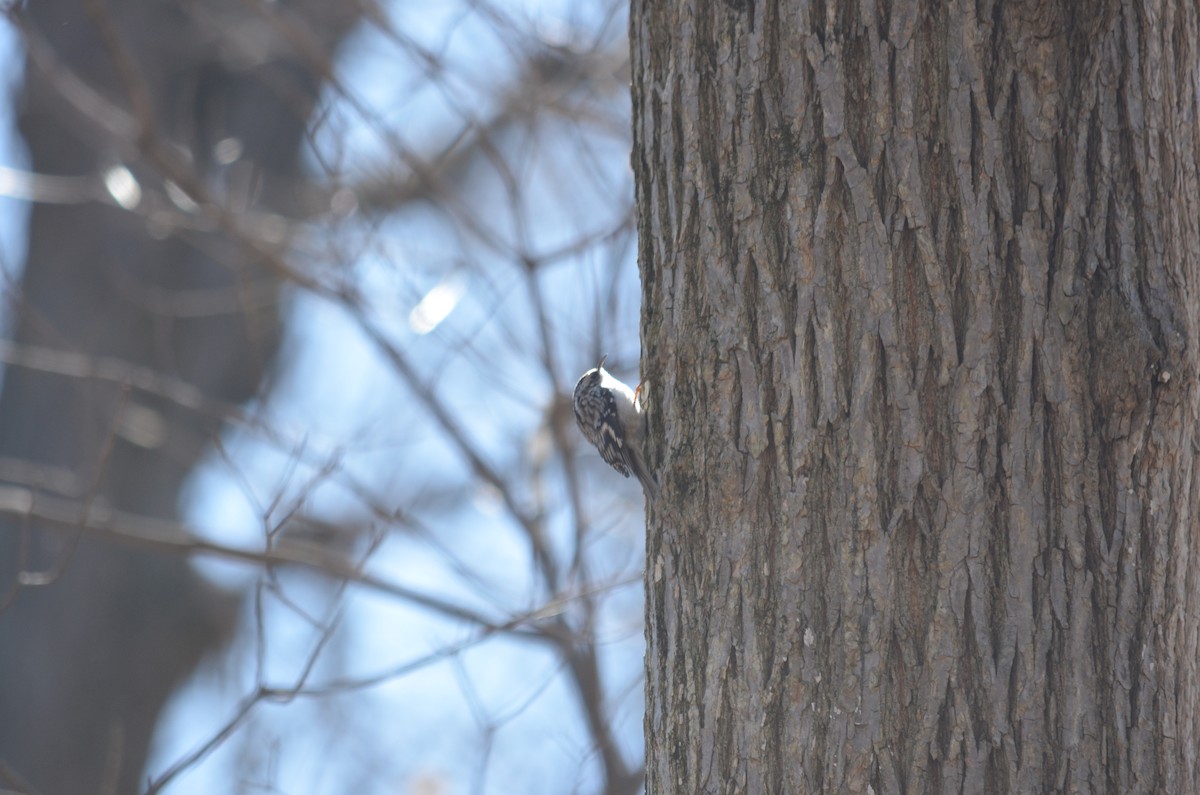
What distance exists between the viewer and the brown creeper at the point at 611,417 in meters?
3.41

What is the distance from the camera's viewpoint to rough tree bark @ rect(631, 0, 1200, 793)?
1596 mm

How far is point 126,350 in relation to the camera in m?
7.39

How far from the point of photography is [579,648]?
13.3ft

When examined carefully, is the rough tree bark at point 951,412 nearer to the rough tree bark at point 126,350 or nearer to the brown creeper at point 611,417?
the brown creeper at point 611,417

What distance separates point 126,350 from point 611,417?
5100 mm

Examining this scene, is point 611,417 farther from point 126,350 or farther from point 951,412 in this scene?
point 126,350

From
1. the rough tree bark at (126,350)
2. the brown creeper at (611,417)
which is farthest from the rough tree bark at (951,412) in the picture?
the rough tree bark at (126,350)

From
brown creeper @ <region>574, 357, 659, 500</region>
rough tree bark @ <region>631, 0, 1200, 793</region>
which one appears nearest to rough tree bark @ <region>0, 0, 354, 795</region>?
brown creeper @ <region>574, 357, 659, 500</region>

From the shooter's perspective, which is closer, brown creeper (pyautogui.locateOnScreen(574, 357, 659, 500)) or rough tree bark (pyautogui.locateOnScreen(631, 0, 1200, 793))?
rough tree bark (pyautogui.locateOnScreen(631, 0, 1200, 793))

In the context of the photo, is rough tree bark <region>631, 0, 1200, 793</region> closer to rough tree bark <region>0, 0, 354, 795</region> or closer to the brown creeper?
the brown creeper

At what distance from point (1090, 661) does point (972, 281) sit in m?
0.60

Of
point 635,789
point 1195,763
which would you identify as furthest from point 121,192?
point 1195,763

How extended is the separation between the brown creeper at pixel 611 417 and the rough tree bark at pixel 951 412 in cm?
142

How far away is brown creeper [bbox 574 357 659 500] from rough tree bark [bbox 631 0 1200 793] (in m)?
1.42
